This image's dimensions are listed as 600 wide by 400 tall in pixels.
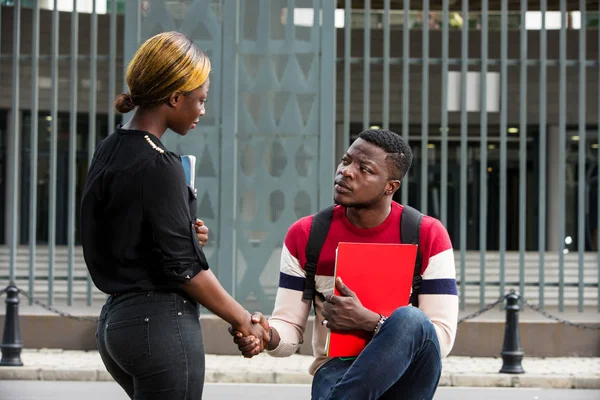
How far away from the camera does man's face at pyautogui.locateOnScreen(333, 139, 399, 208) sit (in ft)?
11.9

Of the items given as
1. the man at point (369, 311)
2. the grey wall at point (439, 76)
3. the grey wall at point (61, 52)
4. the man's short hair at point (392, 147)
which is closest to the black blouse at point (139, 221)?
the man at point (369, 311)

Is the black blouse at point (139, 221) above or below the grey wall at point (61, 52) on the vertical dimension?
below

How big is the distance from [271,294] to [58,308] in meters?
2.42

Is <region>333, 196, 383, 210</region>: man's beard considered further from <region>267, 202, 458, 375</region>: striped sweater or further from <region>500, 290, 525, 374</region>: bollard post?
<region>500, 290, 525, 374</region>: bollard post

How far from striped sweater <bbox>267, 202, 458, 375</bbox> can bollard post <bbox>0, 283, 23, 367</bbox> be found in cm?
630

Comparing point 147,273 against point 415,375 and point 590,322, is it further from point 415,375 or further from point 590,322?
point 590,322

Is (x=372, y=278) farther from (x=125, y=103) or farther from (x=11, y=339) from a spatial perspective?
(x=11, y=339)

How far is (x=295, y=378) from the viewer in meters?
9.27

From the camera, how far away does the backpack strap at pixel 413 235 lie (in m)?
3.63

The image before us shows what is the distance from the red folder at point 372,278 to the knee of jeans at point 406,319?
18 cm

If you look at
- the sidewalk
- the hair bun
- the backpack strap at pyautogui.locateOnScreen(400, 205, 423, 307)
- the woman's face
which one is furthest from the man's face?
the sidewalk

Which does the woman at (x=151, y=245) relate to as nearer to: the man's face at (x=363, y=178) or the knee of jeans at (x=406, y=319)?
the knee of jeans at (x=406, y=319)

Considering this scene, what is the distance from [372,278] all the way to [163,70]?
1.01 meters

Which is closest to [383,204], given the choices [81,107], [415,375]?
[415,375]
